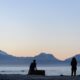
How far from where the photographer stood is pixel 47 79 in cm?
3366

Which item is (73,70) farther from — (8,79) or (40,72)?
(8,79)

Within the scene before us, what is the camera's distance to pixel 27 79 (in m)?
33.0

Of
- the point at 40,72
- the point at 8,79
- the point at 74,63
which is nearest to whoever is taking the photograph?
the point at 8,79

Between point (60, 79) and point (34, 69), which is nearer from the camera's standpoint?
point (60, 79)

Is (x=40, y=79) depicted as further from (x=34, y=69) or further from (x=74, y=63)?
(x=34, y=69)

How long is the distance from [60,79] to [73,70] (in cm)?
656

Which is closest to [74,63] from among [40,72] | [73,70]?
[73,70]

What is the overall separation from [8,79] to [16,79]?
783mm

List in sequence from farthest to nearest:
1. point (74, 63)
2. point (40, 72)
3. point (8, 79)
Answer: point (40, 72) < point (74, 63) < point (8, 79)

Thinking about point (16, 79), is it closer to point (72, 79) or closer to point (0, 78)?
point (0, 78)

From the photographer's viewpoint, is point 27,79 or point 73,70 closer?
point 27,79

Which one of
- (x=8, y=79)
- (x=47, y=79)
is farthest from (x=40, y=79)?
(x=8, y=79)

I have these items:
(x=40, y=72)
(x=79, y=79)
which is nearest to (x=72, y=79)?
(x=79, y=79)

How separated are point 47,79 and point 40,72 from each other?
31.0 feet
